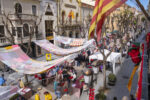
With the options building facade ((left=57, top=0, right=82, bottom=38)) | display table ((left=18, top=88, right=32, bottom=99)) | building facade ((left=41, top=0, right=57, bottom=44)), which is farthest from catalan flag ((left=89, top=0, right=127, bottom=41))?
building facade ((left=57, top=0, right=82, bottom=38))

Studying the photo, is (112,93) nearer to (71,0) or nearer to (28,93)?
(28,93)

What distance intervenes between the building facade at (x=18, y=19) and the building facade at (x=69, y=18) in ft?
20.3

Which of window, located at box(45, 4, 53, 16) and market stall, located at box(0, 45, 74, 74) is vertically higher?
window, located at box(45, 4, 53, 16)

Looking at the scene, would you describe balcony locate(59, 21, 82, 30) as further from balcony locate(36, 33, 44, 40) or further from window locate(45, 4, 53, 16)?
balcony locate(36, 33, 44, 40)

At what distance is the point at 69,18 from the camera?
30.5m

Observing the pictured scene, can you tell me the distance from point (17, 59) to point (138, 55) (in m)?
7.31

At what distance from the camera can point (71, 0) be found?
30297mm

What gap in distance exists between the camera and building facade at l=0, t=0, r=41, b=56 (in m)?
16.5

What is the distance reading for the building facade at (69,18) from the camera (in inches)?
1067

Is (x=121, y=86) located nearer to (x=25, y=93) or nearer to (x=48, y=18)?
(x=25, y=93)

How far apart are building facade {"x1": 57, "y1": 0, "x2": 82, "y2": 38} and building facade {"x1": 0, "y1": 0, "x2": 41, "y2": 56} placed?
618 cm

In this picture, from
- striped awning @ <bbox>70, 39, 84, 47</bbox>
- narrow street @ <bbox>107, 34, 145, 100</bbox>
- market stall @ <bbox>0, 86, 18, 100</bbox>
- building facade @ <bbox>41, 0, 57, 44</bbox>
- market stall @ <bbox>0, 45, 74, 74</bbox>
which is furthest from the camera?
building facade @ <bbox>41, 0, 57, 44</bbox>

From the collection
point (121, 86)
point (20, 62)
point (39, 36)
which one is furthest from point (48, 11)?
point (121, 86)

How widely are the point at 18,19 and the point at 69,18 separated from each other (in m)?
14.9
